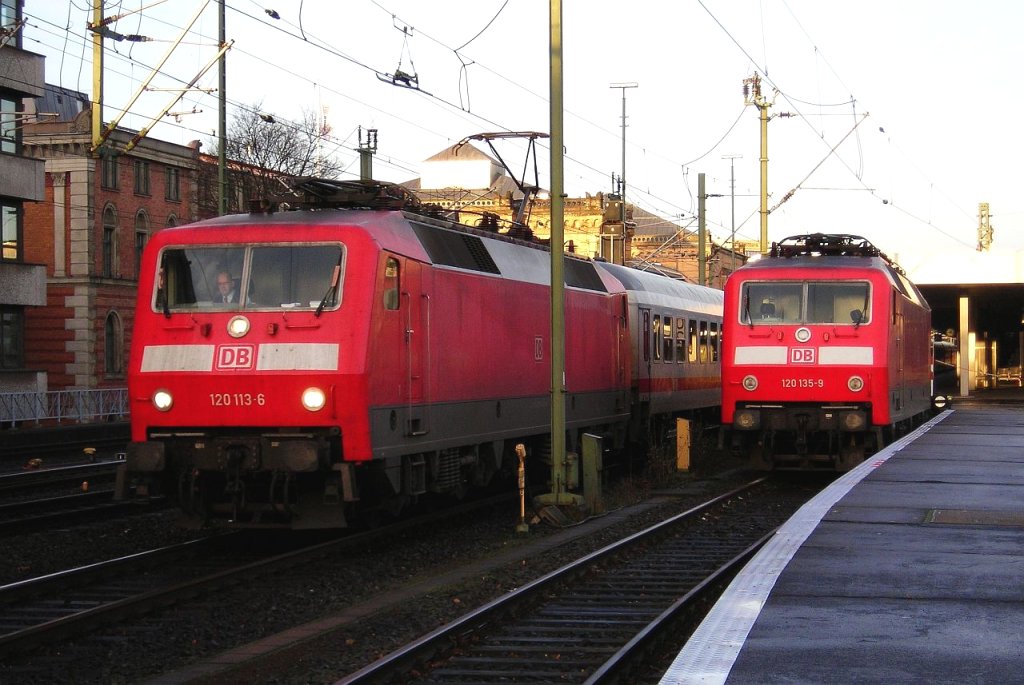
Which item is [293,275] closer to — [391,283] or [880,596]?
[391,283]

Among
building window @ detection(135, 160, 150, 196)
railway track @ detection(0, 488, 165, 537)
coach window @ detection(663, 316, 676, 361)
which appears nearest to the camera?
railway track @ detection(0, 488, 165, 537)

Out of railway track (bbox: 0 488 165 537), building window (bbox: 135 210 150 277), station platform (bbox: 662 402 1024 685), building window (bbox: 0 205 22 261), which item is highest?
building window (bbox: 135 210 150 277)

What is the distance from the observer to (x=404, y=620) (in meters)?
10.6

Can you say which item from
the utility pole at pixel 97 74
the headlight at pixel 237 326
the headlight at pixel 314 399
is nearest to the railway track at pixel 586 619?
the headlight at pixel 314 399

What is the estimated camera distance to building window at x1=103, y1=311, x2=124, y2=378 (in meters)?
50.0

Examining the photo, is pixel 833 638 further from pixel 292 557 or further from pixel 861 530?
pixel 292 557

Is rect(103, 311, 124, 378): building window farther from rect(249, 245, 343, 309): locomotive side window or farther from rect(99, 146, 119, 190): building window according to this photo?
rect(249, 245, 343, 309): locomotive side window

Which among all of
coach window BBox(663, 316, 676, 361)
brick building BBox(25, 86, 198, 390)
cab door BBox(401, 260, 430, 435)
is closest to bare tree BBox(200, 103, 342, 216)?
brick building BBox(25, 86, 198, 390)

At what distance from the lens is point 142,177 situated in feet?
171

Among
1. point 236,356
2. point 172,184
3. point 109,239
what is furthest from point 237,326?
point 172,184

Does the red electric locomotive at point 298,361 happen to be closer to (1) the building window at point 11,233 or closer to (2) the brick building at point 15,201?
(2) the brick building at point 15,201

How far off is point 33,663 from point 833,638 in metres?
5.14

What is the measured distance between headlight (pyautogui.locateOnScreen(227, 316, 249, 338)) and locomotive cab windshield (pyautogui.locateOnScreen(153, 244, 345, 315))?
13cm

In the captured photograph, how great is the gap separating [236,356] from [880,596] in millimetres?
6658
